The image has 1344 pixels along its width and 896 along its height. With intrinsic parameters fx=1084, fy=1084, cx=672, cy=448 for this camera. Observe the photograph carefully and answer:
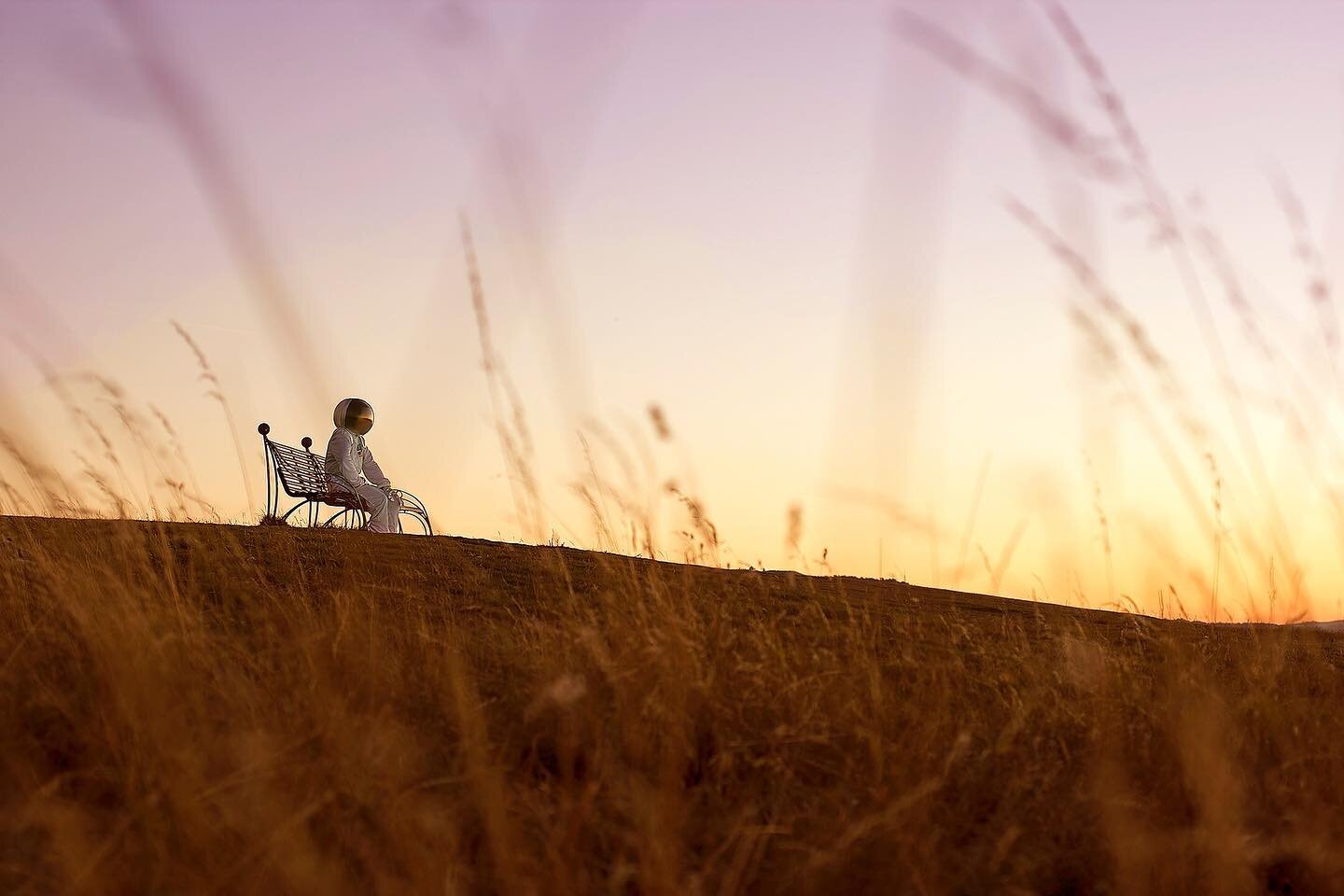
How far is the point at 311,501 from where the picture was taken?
9.80m

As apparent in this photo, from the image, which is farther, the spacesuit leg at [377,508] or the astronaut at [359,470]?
the spacesuit leg at [377,508]

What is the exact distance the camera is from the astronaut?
976cm

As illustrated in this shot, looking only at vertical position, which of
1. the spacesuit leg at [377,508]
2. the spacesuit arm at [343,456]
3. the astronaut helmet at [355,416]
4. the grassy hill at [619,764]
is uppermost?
the astronaut helmet at [355,416]

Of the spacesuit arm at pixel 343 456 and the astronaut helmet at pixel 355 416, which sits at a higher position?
the astronaut helmet at pixel 355 416

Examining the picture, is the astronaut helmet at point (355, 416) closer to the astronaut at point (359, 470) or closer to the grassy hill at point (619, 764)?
the astronaut at point (359, 470)

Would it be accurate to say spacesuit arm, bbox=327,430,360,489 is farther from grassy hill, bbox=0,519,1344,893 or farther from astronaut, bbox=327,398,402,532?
grassy hill, bbox=0,519,1344,893

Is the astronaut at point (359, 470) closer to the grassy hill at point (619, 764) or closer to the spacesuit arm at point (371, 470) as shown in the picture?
the spacesuit arm at point (371, 470)

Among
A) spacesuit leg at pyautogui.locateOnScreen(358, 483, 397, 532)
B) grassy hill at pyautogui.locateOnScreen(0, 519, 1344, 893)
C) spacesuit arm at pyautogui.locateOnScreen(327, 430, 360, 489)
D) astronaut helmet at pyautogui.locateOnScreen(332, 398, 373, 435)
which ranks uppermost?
astronaut helmet at pyautogui.locateOnScreen(332, 398, 373, 435)

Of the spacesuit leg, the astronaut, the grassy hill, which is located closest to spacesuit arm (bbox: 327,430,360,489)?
the astronaut

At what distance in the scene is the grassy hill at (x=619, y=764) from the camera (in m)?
1.85

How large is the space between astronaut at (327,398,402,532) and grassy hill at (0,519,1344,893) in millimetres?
6321

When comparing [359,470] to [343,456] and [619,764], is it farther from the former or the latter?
[619,764]

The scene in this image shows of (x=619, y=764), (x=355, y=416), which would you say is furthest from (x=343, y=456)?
(x=619, y=764)

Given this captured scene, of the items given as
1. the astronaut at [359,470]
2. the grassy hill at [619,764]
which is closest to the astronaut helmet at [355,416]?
the astronaut at [359,470]
